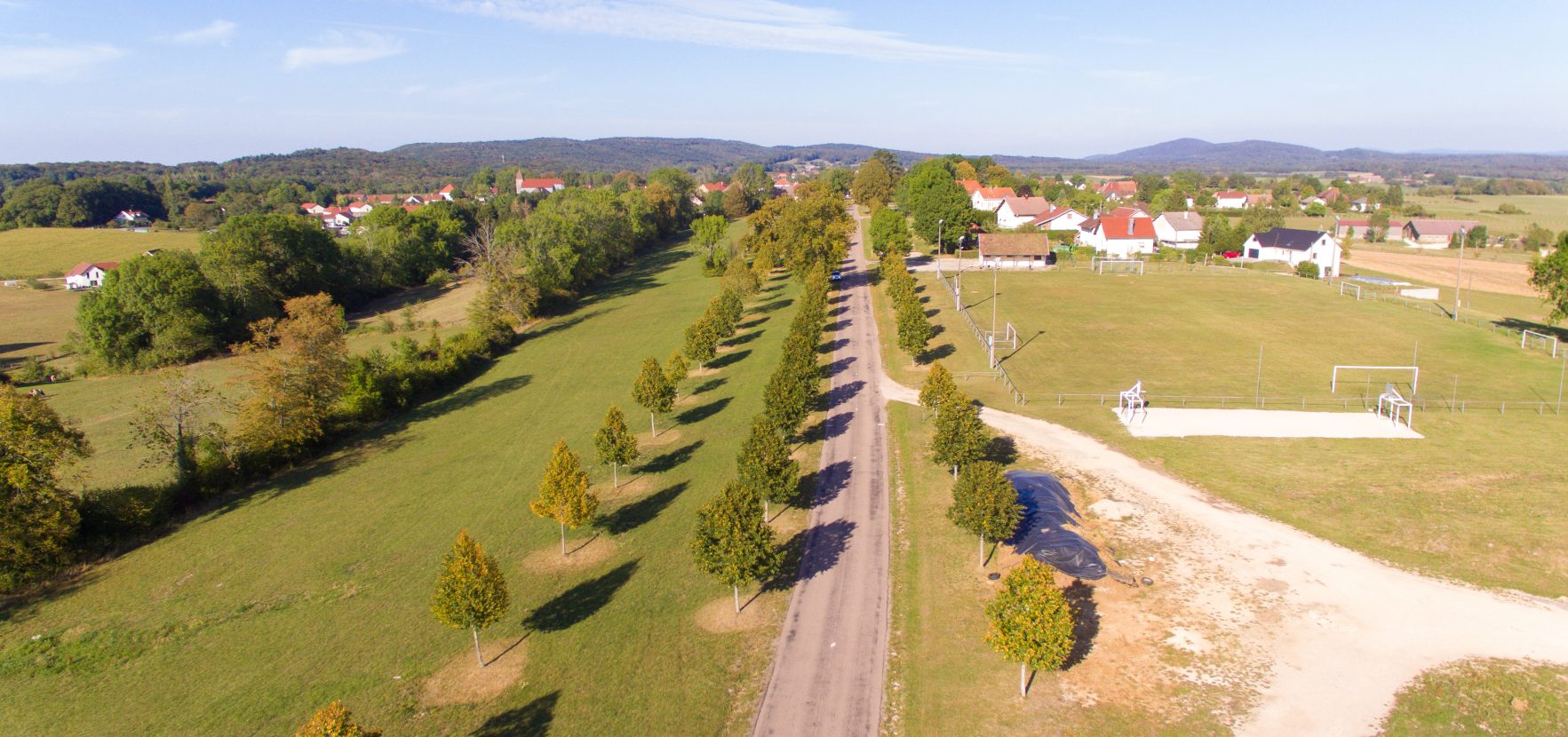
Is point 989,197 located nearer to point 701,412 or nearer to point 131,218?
point 701,412

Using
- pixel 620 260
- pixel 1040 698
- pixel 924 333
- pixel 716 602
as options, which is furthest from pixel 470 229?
pixel 1040 698

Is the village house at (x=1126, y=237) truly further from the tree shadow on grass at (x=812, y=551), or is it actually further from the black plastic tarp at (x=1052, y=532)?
the tree shadow on grass at (x=812, y=551)

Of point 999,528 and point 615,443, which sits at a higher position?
point 615,443

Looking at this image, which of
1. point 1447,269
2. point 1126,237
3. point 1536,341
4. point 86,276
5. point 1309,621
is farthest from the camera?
point 1126,237

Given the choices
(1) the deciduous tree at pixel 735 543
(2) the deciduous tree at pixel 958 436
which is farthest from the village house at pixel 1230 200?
(1) the deciduous tree at pixel 735 543

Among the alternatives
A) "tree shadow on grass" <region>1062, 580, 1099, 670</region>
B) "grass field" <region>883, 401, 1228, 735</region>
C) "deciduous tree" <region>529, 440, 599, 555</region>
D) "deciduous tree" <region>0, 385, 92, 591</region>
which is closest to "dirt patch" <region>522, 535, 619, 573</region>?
"deciduous tree" <region>529, 440, 599, 555</region>

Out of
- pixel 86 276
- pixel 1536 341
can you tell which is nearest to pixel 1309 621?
pixel 1536 341

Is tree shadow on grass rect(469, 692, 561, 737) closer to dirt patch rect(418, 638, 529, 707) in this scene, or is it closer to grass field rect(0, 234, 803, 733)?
grass field rect(0, 234, 803, 733)
